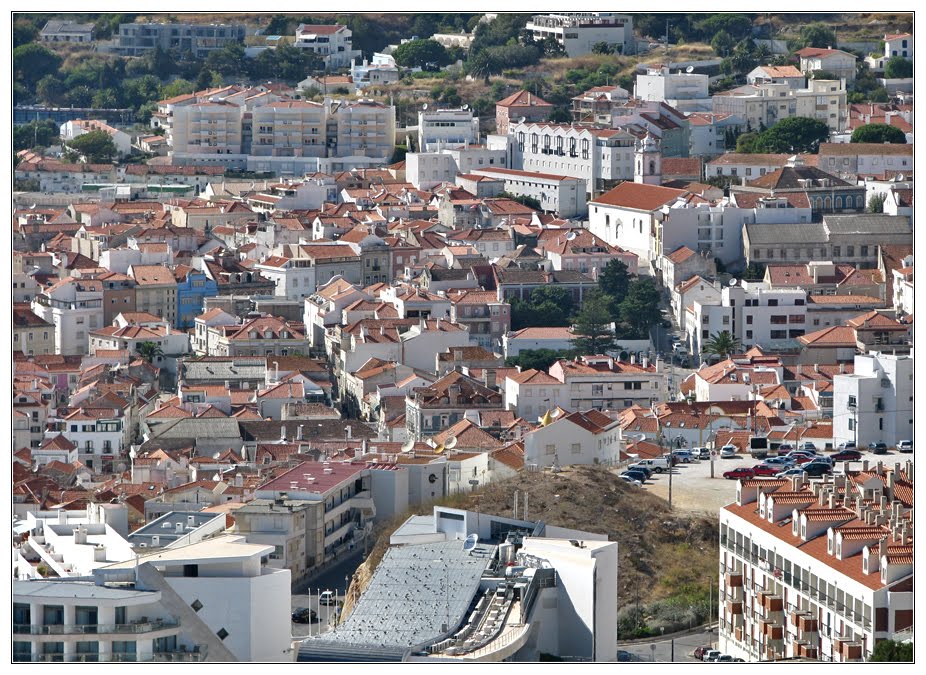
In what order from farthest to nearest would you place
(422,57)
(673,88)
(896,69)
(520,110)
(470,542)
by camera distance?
1. (422,57)
2. (896,69)
3. (673,88)
4. (520,110)
5. (470,542)

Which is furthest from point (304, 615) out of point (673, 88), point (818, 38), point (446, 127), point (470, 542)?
point (818, 38)

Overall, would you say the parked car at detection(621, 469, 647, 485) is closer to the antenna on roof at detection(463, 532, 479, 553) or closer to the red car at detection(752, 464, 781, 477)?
the red car at detection(752, 464, 781, 477)

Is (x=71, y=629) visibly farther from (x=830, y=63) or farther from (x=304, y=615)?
(x=830, y=63)

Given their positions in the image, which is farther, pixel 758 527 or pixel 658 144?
pixel 658 144

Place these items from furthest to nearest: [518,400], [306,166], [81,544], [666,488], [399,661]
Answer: [306,166], [518,400], [666,488], [81,544], [399,661]

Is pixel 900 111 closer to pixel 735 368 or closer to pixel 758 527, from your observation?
pixel 735 368

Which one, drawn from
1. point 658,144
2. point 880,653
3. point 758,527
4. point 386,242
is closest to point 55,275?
point 386,242

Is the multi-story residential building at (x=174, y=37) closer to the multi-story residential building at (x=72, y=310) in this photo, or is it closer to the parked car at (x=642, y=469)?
the multi-story residential building at (x=72, y=310)
